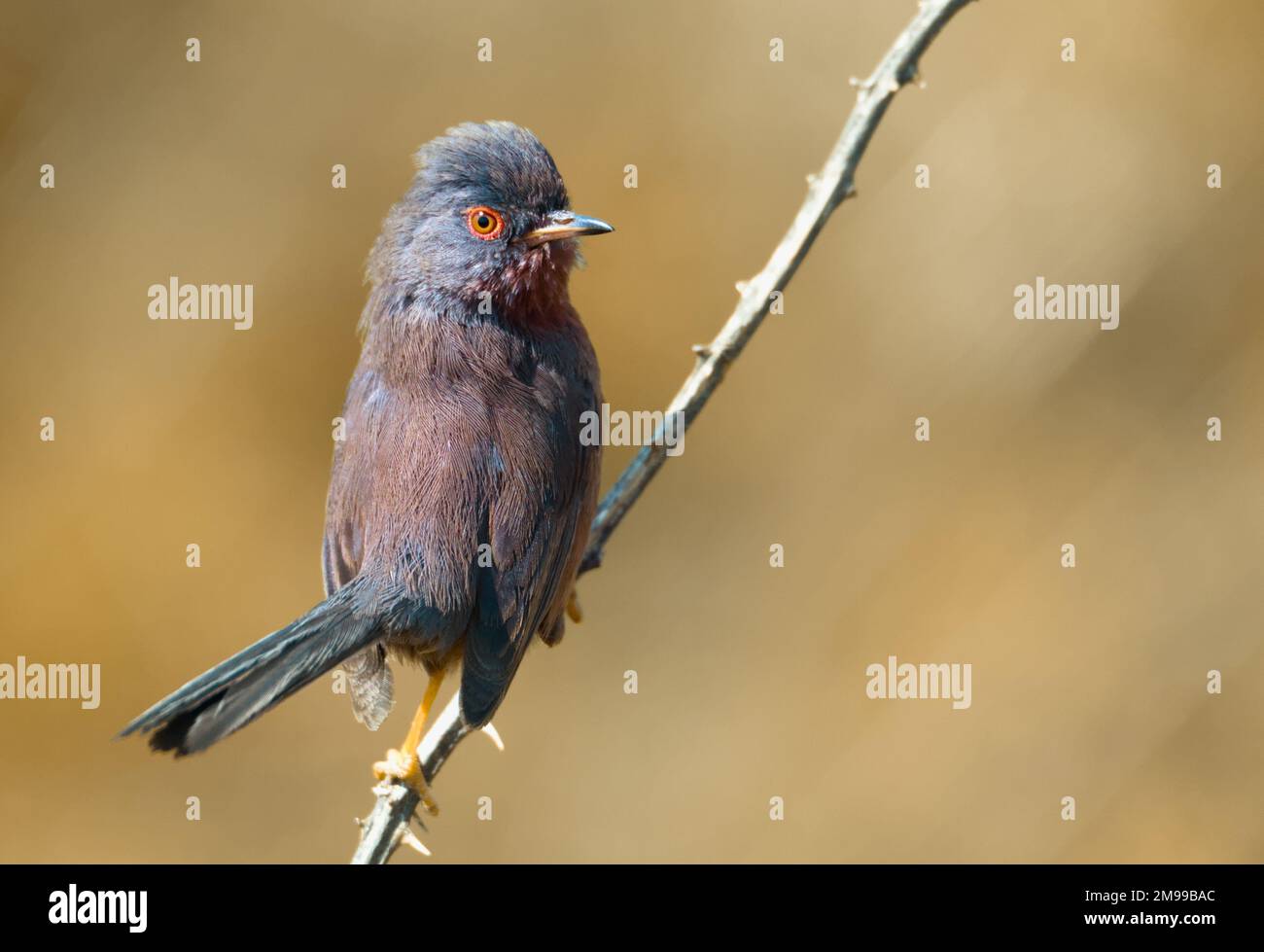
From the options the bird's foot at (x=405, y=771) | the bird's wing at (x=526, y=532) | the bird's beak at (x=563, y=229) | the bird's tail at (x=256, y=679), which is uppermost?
the bird's beak at (x=563, y=229)

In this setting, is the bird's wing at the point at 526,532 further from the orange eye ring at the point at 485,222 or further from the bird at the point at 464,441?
the orange eye ring at the point at 485,222

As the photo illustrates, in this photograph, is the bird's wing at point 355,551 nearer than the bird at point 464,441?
No

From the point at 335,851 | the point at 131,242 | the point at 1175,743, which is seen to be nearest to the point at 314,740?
the point at 335,851

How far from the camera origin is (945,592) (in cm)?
819

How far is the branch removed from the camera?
4453 millimetres

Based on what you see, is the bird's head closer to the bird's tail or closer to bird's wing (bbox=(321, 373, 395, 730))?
bird's wing (bbox=(321, 373, 395, 730))

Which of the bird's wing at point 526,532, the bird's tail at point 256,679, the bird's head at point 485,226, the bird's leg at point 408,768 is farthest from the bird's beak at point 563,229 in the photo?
the bird's leg at point 408,768

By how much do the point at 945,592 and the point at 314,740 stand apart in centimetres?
400

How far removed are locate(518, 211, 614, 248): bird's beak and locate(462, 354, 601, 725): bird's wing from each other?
55 cm

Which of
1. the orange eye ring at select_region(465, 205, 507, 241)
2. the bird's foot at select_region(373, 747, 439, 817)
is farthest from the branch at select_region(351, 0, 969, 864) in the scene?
the orange eye ring at select_region(465, 205, 507, 241)

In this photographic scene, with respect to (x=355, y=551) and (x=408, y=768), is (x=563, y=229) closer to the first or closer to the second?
(x=355, y=551)

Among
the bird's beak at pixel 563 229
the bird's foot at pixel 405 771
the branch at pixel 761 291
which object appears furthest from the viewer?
the bird's beak at pixel 563 229

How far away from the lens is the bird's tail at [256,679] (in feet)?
13.0

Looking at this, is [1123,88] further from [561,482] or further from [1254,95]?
[561,482]
